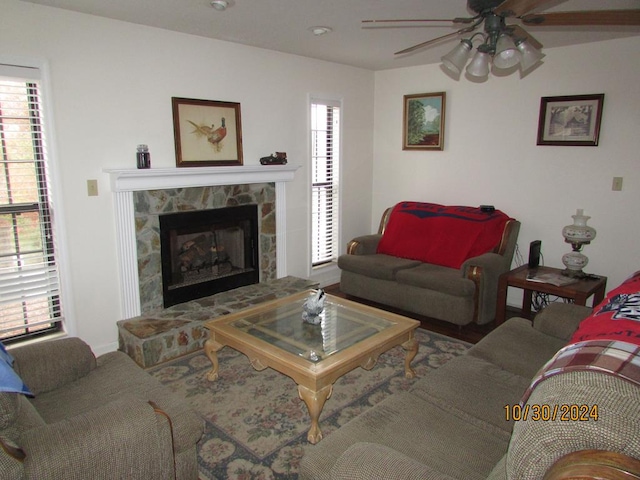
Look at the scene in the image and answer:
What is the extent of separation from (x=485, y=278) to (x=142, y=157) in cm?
296

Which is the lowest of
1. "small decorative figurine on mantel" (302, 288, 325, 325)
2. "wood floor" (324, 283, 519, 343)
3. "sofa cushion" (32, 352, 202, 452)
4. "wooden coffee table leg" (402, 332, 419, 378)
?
"wood floor" (324, 283, 519, 343)

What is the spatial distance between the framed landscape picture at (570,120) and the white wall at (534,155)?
0.06m

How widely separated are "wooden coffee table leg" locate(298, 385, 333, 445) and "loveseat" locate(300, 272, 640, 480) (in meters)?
0.45

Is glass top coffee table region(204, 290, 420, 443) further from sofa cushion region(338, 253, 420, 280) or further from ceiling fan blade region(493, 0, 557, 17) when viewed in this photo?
ceiling fan blade region(493, 0, 557, 17)

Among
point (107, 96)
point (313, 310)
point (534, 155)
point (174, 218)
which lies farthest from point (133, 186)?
point (534, 155)

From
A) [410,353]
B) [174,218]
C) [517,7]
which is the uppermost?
[517,7]

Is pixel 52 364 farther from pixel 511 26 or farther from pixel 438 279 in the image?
pixel 438 279

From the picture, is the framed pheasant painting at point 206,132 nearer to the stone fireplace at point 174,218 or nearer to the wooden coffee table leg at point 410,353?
the stone fireplace at point 174,218

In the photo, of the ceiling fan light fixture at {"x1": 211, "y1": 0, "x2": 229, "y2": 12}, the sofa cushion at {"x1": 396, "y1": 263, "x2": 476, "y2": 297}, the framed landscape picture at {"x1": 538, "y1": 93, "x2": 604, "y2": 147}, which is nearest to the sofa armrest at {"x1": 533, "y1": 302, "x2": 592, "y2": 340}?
the sofa cushion at {"x1": 396, "y1": 263, "x2": 476, "y2": 297}

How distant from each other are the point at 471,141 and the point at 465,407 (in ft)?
11.2

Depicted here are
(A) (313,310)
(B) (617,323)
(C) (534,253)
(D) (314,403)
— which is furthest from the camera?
(C) (534,253)

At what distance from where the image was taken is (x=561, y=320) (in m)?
2.67

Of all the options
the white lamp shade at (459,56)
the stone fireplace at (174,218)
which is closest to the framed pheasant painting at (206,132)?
the stone fireplace at (174,218)

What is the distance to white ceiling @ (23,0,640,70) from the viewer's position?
2.81 m
